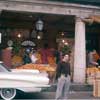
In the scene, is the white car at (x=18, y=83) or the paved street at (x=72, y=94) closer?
the white car at (x=18, y=83)

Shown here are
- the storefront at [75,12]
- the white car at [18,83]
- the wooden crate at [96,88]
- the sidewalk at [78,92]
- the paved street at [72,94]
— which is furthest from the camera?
the storefront at [75,12]

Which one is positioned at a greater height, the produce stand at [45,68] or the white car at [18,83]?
the produce stand at [45,68]

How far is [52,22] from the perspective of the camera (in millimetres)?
27109

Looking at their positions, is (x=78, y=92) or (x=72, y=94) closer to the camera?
(x=72, y=94)

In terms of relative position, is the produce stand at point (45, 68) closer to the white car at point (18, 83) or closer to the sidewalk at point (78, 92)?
the sidewalk at point (78, 92)

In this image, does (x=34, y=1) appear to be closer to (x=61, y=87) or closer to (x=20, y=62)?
(x=20, y=62)

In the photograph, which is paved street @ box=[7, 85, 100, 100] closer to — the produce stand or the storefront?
the storefront

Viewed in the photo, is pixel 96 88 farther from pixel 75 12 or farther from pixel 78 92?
Result: pixel 75 12

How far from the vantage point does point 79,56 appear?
2234 cm

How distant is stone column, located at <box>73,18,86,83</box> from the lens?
22.1 m

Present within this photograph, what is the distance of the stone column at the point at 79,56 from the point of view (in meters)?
22.1

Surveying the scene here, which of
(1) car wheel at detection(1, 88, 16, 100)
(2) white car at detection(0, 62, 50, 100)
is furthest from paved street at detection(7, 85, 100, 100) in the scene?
(2) white car at detection(0, 62, 50, 100)

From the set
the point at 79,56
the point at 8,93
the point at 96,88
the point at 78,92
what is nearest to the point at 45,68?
the point at 79,56

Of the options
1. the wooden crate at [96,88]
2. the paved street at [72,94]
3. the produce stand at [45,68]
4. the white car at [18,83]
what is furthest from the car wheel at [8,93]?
the produce stand at [45,68]
